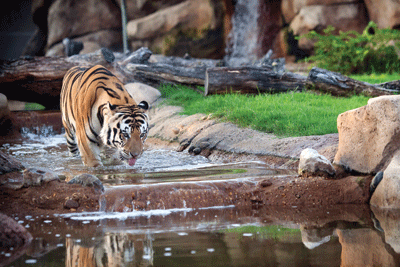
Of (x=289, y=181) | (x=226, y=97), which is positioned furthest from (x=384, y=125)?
(x=226, y=97)

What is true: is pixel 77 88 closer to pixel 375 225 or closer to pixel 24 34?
pixel 375 225

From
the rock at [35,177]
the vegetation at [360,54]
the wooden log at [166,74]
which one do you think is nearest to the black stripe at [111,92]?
the rock at [35,177]

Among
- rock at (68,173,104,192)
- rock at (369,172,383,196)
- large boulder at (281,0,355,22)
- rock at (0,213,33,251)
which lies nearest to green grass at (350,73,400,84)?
large boulder at (281,0,355,22)

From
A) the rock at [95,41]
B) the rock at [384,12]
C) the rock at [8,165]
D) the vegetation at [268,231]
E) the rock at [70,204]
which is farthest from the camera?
the rock at [95,41]

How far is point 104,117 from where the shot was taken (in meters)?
5.06

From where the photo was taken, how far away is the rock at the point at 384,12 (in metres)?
13.3

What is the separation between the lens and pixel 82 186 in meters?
3.79

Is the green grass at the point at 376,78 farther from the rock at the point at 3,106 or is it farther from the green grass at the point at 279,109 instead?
the rock at the point at 3,106

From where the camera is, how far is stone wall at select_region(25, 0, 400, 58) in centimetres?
1493

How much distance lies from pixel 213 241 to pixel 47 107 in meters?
9.60

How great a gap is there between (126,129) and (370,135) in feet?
8.05

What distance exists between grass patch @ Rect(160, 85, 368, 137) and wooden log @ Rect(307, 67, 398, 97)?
234mm

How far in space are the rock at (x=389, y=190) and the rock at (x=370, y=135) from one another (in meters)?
0.23

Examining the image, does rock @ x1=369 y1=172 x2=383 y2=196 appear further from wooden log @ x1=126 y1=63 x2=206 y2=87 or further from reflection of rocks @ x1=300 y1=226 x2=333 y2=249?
wooden log @ x1=126 y1=63 x2=206 y2=87
